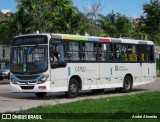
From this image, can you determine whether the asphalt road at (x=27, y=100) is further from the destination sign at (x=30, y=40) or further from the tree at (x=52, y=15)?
the tree at (x=52, y=15)

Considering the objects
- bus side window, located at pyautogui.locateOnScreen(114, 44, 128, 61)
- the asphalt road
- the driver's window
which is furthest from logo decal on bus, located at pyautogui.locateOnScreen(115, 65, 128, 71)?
the driver's window

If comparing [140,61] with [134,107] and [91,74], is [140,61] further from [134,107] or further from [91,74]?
[134,107]

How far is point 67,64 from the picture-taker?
20594 mm

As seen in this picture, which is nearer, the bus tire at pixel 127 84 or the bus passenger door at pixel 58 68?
the bus passenger door at pixel 58 68

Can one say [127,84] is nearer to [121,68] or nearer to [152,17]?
[121,68]

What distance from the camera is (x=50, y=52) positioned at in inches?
781

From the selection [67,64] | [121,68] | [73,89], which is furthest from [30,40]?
[121,68]

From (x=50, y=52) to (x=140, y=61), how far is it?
25.4ft

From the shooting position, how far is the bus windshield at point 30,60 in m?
19.9

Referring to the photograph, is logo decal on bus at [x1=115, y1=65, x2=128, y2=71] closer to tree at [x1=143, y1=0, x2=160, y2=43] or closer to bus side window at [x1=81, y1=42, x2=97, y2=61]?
bus side window at [x1=81, y1=42, x2=97, y2=61]

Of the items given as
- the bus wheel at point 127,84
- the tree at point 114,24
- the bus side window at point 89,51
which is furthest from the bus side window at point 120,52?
the tree at point 114,24

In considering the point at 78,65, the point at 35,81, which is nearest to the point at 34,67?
the point at 35,81

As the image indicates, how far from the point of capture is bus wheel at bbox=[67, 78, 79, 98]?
2094 centimetres

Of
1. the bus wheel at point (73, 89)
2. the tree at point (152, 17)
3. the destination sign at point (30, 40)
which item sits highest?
the tree at point (152, 17)
